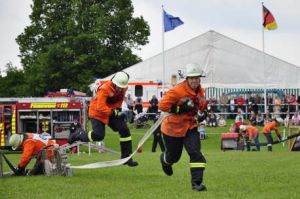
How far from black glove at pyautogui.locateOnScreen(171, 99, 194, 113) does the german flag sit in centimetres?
3067

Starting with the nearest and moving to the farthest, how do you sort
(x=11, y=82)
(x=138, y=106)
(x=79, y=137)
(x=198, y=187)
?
(x=198, y=187) → (x=79, y=137) → (x=138, y=106) → (x=11, y=82)

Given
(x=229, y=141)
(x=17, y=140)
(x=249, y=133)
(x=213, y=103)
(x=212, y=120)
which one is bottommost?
(x=229, y=141)

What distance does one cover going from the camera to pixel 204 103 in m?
12.8

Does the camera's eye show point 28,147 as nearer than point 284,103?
Yes

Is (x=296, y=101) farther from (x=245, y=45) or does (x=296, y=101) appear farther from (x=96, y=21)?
(x=96, y=21)

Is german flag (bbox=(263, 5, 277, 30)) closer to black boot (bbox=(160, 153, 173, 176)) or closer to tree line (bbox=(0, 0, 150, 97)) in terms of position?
tree line (bbox=(0, 0, 150, 97))

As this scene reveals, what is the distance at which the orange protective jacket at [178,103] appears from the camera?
12414 millimetres

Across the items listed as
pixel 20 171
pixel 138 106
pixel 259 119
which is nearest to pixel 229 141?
pixel 259 119

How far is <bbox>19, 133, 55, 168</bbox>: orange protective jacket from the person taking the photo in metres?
15.6

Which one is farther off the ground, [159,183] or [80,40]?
[80,40]

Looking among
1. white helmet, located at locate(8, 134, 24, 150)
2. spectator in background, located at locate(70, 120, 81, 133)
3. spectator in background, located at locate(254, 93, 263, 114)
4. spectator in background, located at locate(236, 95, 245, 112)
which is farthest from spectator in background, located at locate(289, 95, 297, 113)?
white helmet, located at locate(8, 134, 24, 150)

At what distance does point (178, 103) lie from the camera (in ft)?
40.8

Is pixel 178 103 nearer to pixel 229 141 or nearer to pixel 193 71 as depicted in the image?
pixel 193 71

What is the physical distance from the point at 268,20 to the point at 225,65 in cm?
501
